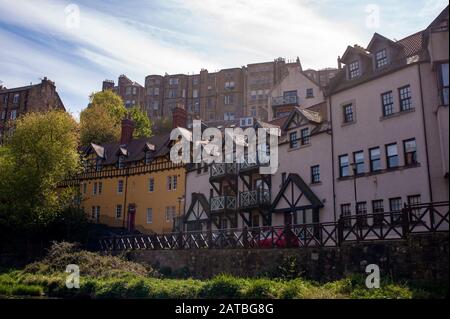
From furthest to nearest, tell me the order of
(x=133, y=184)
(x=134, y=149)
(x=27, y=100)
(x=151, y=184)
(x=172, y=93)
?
(x=172, y=93) < (x=27, y=100) < (x=134, y=149) < (x=133, y=184) < (x=151, y=184)

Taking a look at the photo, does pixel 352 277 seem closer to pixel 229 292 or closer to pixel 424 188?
pixel 229 292

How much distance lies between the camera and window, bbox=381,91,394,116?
25703mm

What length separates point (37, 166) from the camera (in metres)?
40.4

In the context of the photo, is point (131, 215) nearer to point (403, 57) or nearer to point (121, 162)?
point (121, 162)

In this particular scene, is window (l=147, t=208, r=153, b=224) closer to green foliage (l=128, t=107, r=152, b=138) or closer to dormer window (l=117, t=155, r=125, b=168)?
dormer window (l=117, t=155, r=125, b=168)

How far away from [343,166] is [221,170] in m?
11.2

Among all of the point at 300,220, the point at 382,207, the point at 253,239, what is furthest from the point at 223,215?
the point at 382,207

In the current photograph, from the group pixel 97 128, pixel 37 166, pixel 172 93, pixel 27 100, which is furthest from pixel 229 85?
pixel 37 166

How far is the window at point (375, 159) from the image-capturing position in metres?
25.9

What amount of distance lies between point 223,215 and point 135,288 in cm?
1296

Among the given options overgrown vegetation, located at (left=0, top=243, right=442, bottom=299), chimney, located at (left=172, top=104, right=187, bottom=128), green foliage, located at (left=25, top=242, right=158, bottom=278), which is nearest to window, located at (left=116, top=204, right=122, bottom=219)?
chimney, located at (left=172, top=104, right=187, bottom=128)

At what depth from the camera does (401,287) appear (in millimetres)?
16781

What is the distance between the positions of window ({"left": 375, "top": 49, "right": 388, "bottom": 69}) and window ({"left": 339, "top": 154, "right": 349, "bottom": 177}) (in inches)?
218

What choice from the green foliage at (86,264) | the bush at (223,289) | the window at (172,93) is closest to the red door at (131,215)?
the green foliage at (86,264)
